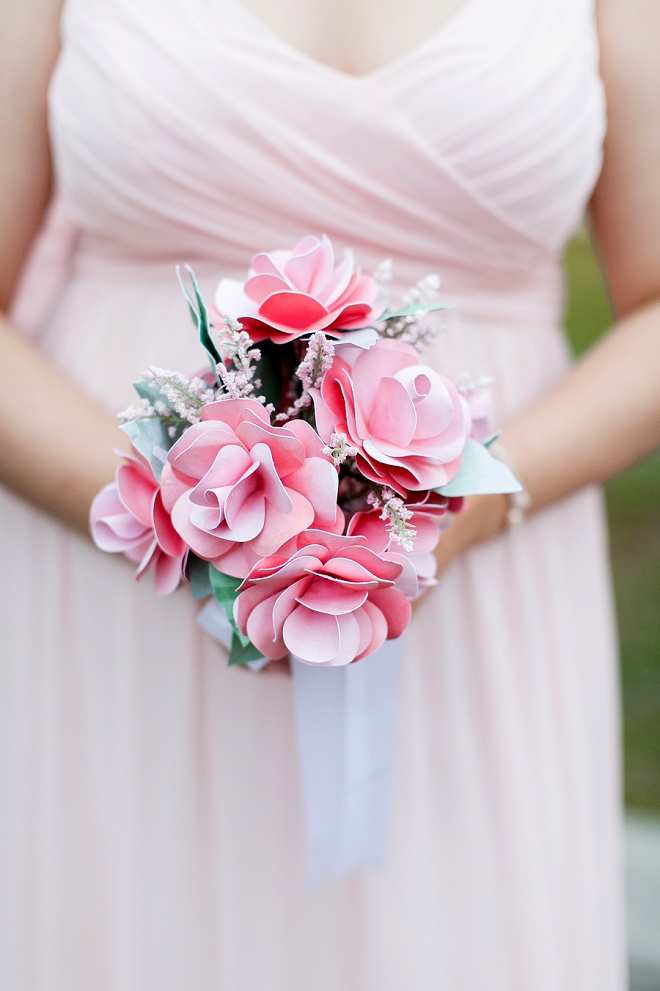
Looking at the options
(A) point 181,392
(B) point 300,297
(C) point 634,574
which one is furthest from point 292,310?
(C) point 634,574

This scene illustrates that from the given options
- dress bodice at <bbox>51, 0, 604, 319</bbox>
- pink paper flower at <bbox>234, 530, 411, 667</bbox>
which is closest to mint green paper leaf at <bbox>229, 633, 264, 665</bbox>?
pink paper flower at <bbox>234, 530, 411, 667</bbox>

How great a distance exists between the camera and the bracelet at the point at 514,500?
3.67 ft

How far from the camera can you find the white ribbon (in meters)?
0.90

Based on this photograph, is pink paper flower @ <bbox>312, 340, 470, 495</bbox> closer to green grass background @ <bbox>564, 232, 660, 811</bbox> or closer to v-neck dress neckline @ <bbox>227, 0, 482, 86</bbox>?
v-neck dress neckline @ <bbox>227, 0, 482, 86</bbox>

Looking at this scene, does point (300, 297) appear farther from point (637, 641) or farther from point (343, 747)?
point (637, 641)

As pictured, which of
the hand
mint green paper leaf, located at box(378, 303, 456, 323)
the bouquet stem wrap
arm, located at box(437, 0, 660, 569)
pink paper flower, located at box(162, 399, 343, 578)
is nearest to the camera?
pink paper flower, located at box(162, 399, 343, 578)

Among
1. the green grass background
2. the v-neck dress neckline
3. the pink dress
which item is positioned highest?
the v-neck dress neckline

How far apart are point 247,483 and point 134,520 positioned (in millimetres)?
172

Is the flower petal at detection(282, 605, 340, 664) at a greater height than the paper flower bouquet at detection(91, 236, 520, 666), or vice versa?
the paper flower bouquet at detection(91, 236, 520, 666)

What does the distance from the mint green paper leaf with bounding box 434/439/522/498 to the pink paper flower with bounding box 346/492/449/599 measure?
26 millimetres

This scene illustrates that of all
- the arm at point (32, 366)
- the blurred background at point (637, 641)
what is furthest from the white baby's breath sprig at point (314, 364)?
the blurred background at point (637, 641)

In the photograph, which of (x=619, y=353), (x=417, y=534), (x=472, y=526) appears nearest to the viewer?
(x=417, y=534)

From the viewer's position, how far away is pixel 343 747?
908mm

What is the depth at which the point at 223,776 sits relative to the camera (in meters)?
1.15
